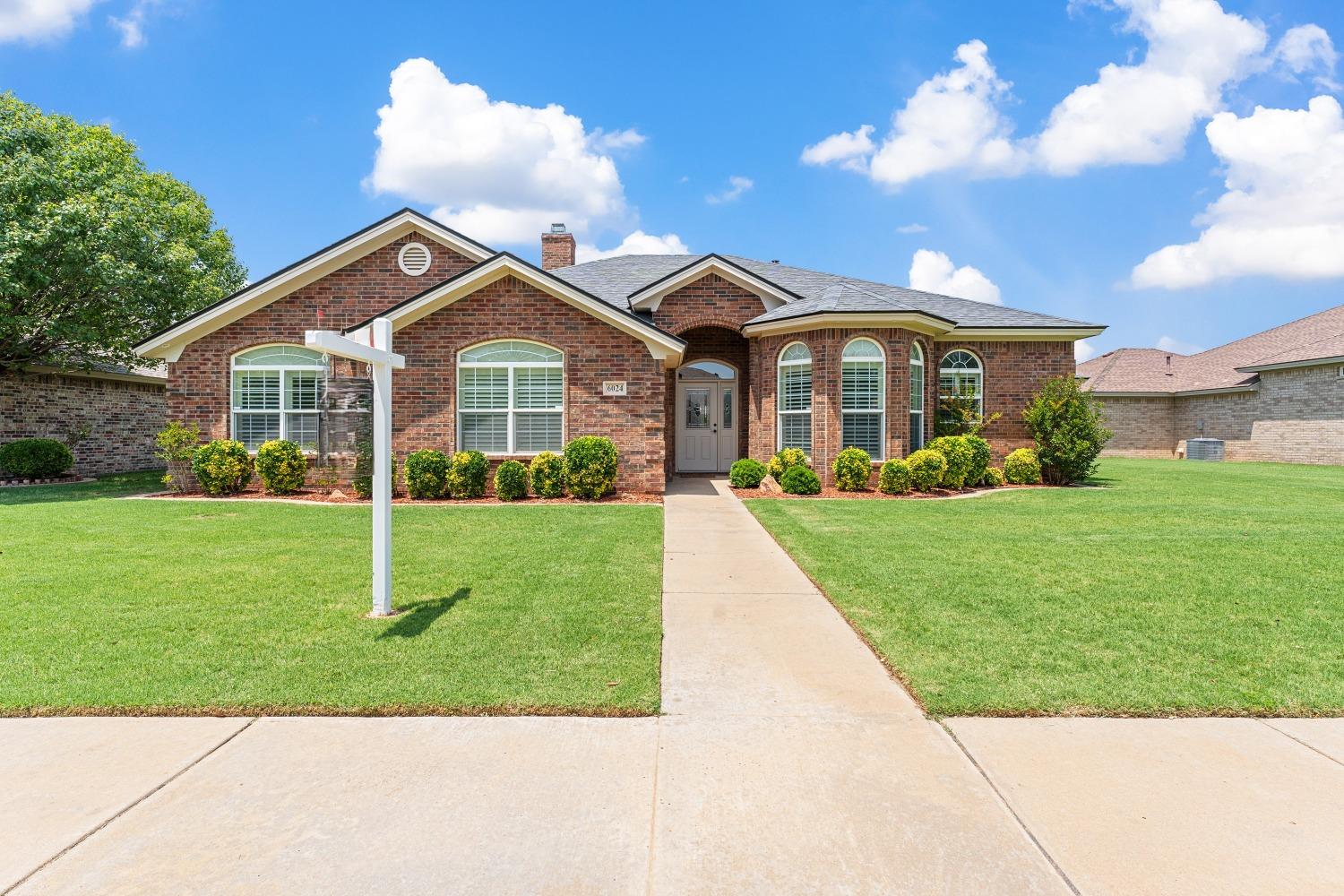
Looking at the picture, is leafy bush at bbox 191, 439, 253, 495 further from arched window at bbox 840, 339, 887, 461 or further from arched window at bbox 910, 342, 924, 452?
arched window at bbox 910, 342, 924, 452

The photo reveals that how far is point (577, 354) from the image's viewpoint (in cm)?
1266

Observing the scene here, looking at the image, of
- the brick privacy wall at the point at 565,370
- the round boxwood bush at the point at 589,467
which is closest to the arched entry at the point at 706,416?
the brick privacy wall at the point at 565,370

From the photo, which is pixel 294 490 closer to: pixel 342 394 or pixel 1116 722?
pixel 342 394

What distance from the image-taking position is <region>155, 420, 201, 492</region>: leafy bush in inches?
515

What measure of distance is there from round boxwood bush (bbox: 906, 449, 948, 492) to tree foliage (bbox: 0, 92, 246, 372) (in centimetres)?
1561

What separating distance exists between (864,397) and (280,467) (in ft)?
37.3

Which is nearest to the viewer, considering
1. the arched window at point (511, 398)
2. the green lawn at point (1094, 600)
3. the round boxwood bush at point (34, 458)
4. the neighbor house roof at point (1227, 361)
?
the green lawn at point (1094, 600)

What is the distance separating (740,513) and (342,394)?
284 inches

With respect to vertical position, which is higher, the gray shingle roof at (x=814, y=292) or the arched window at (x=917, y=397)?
the gray shingle roof at (x=814, y=292)

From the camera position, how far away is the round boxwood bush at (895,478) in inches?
513

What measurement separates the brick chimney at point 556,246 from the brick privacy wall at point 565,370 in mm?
7962

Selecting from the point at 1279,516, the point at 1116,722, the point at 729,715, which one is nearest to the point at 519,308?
the point at 729,715

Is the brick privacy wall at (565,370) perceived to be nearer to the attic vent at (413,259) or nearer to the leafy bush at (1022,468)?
the attic vent at (413,259)

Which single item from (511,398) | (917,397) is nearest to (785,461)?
(917,397)
